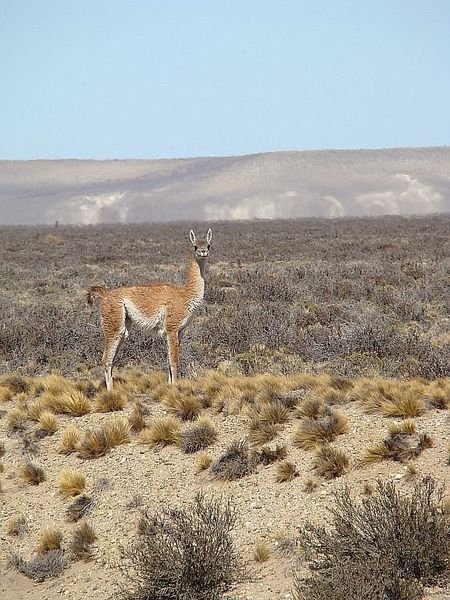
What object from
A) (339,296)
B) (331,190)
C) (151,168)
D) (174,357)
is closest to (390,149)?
(331,190)

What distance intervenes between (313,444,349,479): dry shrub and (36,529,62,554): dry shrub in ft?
8.86

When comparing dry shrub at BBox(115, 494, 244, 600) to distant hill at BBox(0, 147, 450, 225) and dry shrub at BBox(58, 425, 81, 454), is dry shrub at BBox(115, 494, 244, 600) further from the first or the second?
distant hill at BBox(0, 147, 450, 225)

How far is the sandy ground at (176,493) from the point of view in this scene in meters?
6.77

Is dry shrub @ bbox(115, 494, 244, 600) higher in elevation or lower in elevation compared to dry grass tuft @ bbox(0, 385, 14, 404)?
lower

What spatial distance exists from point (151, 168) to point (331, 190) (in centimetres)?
4710

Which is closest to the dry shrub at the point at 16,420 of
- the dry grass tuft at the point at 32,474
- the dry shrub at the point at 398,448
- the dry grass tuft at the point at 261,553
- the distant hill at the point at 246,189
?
the dry grass tuft at the point at 32,474

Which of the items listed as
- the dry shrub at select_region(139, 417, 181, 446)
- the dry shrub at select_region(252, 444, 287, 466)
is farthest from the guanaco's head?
the dry shrub at select_region(252, 444, 287, 466)

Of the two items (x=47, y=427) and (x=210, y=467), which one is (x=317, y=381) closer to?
(x=210, y=467)

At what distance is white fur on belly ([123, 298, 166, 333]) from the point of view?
1061cm

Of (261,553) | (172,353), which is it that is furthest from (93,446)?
(261,553)

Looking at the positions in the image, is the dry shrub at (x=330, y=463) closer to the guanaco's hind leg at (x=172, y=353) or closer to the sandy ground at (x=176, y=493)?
the sandy ground at (x=176, y=493)

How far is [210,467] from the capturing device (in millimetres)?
8203

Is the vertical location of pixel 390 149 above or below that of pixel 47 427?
above

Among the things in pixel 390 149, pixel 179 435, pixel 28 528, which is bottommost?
pixel 28 528
